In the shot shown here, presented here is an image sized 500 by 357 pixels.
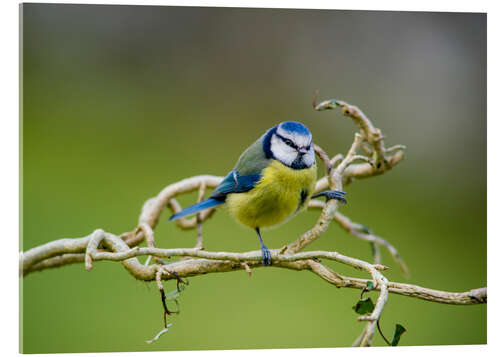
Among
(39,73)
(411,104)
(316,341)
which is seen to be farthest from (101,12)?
(316,341)

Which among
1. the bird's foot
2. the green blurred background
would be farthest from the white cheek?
the green blurred background

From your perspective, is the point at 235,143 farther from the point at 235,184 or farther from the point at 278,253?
the point at 278,253

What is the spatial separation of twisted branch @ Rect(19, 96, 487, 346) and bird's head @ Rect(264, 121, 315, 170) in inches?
2.4

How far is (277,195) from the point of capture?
6.19ft

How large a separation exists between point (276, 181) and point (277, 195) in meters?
0.05

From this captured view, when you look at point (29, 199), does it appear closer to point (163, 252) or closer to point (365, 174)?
point (163, 252)

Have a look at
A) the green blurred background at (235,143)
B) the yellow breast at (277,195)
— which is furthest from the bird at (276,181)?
the green blurred background at (235,143)

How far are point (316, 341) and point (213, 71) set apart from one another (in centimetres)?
130

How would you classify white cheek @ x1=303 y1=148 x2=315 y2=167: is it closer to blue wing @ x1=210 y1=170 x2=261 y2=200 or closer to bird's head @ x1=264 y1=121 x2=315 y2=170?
bird's head @ x1=264 y1=121 x2=315 y2=170

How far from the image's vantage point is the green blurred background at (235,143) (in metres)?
2.13

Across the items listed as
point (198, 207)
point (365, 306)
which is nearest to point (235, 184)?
point (198, 207)

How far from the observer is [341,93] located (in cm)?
248

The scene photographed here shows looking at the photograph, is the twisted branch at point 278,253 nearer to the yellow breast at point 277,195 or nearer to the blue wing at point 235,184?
the yellow breast at point 277,195

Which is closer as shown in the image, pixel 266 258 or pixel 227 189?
pixel 266 258
